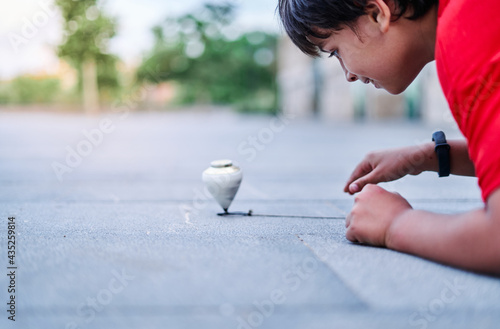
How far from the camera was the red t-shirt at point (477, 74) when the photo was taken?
88 centimetres

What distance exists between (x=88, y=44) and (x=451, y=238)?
65.4ft

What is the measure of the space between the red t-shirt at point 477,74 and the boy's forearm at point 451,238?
62 mm

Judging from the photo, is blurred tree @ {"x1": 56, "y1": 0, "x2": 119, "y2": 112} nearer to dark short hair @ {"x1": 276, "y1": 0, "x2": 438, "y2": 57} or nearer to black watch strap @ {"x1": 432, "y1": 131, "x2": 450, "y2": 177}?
dark short hair @ {"x1": 276, "y1": 0, "x2": 438, "y2": 57}

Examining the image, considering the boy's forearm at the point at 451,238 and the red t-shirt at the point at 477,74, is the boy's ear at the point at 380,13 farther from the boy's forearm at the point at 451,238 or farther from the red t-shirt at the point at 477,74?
the boy's forearm at the point at 451,238

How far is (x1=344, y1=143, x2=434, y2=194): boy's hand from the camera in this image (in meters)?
1.36

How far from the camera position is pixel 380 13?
45.3 inches

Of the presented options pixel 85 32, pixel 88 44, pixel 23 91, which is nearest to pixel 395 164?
pixel 85 32

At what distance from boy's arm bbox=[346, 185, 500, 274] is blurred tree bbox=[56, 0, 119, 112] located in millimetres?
16801

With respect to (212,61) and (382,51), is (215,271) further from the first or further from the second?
(212,61)

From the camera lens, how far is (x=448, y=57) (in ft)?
3.13

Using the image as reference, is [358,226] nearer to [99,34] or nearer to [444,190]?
[444,190]

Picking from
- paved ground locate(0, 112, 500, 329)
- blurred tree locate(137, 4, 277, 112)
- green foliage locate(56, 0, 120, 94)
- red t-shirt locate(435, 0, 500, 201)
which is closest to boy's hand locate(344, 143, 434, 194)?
paved ground locate(0, 112, 500, 329)

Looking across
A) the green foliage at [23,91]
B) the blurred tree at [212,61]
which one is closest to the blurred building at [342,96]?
the blurred tree at [212,61]

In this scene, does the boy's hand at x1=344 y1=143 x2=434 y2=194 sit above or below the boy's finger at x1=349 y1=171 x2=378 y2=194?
above
